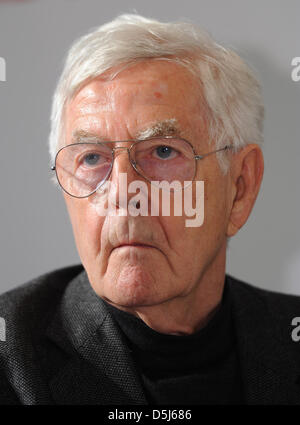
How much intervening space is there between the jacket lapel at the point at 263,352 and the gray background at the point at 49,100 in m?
0.56

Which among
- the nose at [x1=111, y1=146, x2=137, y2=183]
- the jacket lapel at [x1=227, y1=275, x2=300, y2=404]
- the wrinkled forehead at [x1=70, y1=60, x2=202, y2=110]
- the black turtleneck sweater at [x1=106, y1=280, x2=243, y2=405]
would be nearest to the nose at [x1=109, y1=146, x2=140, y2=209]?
the nose at [x1=111, y1=146, x2=137, y2=183]

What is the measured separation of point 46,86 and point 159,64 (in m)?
0.82

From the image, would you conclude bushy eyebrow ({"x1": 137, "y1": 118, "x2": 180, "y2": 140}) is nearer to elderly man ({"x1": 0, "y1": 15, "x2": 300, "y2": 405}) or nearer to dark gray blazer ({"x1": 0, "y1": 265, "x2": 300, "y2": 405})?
elderly man ({"x1": 0, "y1": 15, "x2": 300, "y2": 405})

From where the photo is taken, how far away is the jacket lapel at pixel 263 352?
59.4 inches

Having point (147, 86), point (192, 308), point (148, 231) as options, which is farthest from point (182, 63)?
point (192, 308)

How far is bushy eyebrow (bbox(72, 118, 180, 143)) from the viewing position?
137cm

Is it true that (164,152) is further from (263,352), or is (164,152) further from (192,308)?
(263,352)

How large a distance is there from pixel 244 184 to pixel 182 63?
0.43 m

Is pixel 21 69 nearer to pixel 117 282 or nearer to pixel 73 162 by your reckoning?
pixel 73 162

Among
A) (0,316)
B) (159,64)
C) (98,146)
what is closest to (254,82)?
(159,64)

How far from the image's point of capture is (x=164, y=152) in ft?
4.62

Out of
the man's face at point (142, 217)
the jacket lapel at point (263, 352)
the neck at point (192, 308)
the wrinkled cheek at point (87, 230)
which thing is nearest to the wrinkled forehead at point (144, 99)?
the man's face at point (142, 217)

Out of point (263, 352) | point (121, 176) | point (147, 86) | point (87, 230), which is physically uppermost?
point (147, 86)

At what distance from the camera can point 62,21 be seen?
206cm
